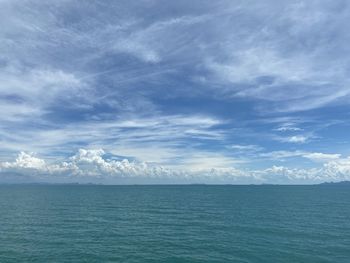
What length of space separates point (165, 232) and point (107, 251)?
21582 millimetres

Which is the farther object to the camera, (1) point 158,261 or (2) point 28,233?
(2) point 28,233

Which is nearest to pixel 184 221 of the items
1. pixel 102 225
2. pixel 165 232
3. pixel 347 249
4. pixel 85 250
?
pixel 165 232

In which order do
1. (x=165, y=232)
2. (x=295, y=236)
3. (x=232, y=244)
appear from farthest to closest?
(x=165, y=232) < (x=295, y=236) < (x=232, y=244)

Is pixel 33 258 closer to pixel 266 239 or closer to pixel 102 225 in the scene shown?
pixel 102 225

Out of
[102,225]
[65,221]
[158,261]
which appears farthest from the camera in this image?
[65,221]

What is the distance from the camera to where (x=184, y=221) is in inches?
3661

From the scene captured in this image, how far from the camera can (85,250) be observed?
2286 inches

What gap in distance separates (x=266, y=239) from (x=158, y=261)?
29.7 m

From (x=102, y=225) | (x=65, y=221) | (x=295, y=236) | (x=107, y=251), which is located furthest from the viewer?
(x=65, y=221)

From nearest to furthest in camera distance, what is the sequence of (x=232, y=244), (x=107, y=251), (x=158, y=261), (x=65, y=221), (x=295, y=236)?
(x=158, y=261) < (x=107, y=251) < (x=232, y=244) < (x=295, y=236) < (x=65, y=221)

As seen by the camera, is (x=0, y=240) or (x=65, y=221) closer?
(x=0, y=240)

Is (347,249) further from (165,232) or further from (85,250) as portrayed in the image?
(85,250)

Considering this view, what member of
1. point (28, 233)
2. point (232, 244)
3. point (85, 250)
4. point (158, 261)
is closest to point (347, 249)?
point (232, 244)

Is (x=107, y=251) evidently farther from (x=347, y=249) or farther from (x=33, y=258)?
(x=347, y=249)
